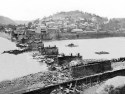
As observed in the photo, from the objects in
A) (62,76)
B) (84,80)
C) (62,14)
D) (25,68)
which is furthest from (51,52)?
(62,14)

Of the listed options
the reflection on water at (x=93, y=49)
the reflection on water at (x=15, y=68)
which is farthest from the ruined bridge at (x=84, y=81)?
the reflection on water at (x=93, y=49)

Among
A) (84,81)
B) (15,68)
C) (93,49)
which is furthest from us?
(93,49)

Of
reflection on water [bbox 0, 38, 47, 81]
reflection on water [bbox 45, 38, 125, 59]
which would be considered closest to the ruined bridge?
reflection on water [bbox 0, 38, 47, 81]

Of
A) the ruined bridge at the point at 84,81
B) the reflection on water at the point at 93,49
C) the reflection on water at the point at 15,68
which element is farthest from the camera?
the reflection on water at the point at 93,49

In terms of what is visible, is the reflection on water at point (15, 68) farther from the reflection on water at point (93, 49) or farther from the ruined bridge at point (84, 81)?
the reflection on water at point (93, 49)

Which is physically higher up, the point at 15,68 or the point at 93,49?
the point at 15,68

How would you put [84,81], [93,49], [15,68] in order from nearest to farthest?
[84,81]
[15,68]
[93,49]

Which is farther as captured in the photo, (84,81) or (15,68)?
Result: (15,68)

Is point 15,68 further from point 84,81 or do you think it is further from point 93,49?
point 93,49

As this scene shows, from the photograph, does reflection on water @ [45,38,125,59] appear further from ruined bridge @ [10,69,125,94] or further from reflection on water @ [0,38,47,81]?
ruined bridge @ [10,69,125,94]

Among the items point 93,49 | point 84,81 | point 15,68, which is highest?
point 84,81

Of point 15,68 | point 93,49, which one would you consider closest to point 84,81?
point 15,68

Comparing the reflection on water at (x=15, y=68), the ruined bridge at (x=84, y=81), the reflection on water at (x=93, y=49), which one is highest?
the ruined bridge at (x=84, y=81)

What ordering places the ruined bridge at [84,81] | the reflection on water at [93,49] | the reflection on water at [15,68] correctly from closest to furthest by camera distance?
the ruined bridge at [84,81] → the reflection on water at [15,68] → the reflection on water at [93,49]
